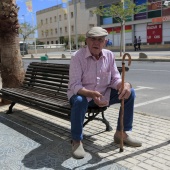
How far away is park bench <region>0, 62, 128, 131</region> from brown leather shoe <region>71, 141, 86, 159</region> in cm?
40

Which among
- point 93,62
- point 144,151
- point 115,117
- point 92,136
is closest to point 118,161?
point 144,151

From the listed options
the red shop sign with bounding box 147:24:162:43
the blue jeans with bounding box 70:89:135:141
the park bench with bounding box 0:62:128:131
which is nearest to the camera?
the blue jeans with bounding box 70:89:135:141

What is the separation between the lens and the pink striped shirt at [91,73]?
12.6 ft

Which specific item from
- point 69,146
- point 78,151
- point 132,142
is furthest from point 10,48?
point 132,142

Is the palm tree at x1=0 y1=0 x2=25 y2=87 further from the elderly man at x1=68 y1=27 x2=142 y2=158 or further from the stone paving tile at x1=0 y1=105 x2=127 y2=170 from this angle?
the elderly man at x1=68 y1=27 x2=142 y2=158

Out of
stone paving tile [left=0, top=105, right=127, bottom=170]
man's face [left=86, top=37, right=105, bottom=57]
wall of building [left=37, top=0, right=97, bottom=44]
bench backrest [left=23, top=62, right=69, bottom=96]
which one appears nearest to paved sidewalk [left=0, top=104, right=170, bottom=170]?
stone paving tile [left=0, top=105, right=127, bottom=170]

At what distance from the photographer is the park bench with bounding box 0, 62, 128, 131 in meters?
4.23

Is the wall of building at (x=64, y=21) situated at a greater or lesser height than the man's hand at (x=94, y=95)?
greater

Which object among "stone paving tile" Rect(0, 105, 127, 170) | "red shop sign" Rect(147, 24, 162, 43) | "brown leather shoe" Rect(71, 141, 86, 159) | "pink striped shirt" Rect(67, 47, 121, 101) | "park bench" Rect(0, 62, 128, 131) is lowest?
"stone paving tile" Rect(0, 105, 127, 170)

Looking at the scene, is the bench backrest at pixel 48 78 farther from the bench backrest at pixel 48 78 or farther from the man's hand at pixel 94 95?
the man's hand at pixel 94 95

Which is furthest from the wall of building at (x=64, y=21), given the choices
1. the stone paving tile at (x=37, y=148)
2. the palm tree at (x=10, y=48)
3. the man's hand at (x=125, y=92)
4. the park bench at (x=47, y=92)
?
the man's hand at (x=125, y=92)

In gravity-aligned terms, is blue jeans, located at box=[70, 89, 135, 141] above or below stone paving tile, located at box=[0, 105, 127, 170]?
above

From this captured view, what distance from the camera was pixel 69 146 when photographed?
4.05 m

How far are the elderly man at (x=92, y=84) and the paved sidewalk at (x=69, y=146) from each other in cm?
→ 19
